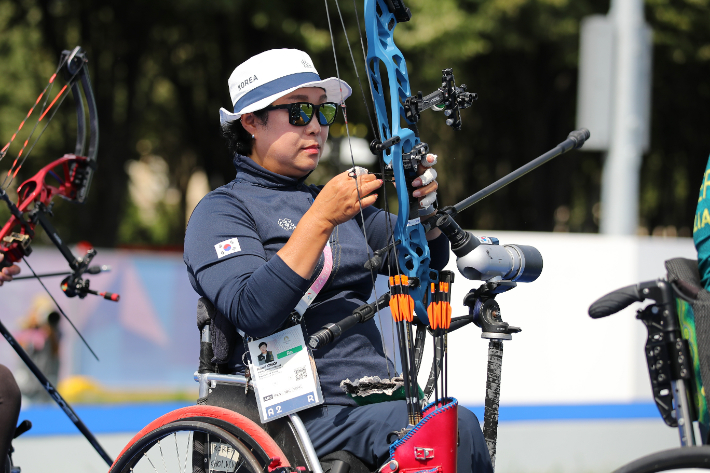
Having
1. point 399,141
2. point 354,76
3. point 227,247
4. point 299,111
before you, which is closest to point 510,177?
point 399,141

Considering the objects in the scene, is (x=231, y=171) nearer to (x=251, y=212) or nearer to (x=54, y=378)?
(x=54, y=378)

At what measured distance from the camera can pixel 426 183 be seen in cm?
224

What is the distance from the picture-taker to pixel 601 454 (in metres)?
5.79

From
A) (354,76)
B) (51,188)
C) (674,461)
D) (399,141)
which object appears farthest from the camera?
(354,76)

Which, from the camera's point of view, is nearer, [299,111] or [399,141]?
[399,141]

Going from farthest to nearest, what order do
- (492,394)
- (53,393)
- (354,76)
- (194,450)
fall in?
(354,76) < (53,393) < (194,450) < (492,394)

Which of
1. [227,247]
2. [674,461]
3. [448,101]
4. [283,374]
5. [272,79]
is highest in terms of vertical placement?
[272,79]

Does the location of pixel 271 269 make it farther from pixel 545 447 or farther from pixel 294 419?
pixel 545 447

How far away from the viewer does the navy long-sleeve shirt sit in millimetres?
2271

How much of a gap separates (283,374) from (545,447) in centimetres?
403

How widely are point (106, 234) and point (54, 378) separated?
855 centimetres

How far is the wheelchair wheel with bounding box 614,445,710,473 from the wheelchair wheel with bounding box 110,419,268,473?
0.95 m

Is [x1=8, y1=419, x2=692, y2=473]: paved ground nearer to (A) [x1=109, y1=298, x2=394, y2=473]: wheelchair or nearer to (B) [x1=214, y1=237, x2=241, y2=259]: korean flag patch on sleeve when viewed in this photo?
(A) [x1=109, y1=298, x2=394, y2=473]: wheelchair

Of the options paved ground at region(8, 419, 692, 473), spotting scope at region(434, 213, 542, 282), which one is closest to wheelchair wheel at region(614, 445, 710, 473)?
spotting scope at region(434, 213, 542, 282)
